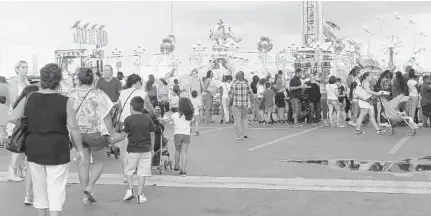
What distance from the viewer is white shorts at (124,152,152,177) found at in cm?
723

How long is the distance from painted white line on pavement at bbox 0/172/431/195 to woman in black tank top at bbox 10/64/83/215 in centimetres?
303

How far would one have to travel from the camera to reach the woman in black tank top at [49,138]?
5.08 m

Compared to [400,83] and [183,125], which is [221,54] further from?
[183,125]

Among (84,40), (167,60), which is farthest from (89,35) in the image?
(167,60)

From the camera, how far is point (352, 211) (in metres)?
6.39

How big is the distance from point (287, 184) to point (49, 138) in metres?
3.87

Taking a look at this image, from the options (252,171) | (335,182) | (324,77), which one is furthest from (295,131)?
(335,182)

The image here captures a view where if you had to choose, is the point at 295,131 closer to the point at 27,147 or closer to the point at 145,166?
the point at 145,166

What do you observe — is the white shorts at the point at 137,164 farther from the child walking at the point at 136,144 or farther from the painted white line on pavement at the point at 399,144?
the painted white line on pavement at the point at 399,144

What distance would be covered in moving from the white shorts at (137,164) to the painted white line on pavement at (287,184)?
3.04 feet

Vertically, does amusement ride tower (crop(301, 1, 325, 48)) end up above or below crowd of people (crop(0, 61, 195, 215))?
above

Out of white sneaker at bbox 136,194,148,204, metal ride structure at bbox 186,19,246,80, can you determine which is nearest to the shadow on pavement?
white sneaker at bbox 136,194,148,204

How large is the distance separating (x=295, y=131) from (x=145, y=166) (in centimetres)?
941

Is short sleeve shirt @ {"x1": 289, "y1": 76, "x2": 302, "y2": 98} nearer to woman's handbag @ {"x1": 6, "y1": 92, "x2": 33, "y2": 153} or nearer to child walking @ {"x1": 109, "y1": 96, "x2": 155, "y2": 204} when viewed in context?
child walking @ {"x1": 109, "y1": 96, "x2": 155, "y2": 204}
